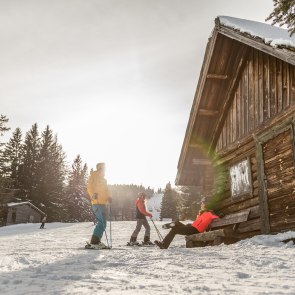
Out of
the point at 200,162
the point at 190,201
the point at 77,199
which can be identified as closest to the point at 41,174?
the point at 77,199

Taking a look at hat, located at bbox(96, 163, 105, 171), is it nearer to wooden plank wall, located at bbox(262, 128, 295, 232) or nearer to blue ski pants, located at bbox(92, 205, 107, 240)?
blue ski pants, located at bbox(92, 205, 107, 240)

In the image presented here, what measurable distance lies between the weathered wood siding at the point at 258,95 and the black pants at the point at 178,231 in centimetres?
297

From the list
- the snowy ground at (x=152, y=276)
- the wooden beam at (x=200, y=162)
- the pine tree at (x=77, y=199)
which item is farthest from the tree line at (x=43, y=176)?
the snowy ground at (x=152, y=276)

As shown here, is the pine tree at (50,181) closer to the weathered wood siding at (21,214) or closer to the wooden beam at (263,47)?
the weathered wood siding at (21,214)

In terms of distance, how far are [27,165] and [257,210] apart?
43.2 meters

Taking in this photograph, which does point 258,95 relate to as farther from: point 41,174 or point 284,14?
point 41,174

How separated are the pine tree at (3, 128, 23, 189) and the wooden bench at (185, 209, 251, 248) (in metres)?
40.1

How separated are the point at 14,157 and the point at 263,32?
45828 millimetres

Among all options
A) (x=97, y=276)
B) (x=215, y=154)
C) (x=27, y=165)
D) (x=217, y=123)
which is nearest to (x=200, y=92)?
(x=217, y=123)

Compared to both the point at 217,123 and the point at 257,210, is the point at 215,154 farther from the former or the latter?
the point at 257,210

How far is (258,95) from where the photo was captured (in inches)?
343

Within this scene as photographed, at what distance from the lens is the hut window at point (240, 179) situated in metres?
9.09

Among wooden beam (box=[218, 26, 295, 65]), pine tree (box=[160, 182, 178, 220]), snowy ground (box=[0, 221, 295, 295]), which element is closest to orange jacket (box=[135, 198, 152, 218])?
wooden beam (box=[218, 26, 295, 65])

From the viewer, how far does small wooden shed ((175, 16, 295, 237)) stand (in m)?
7.34
